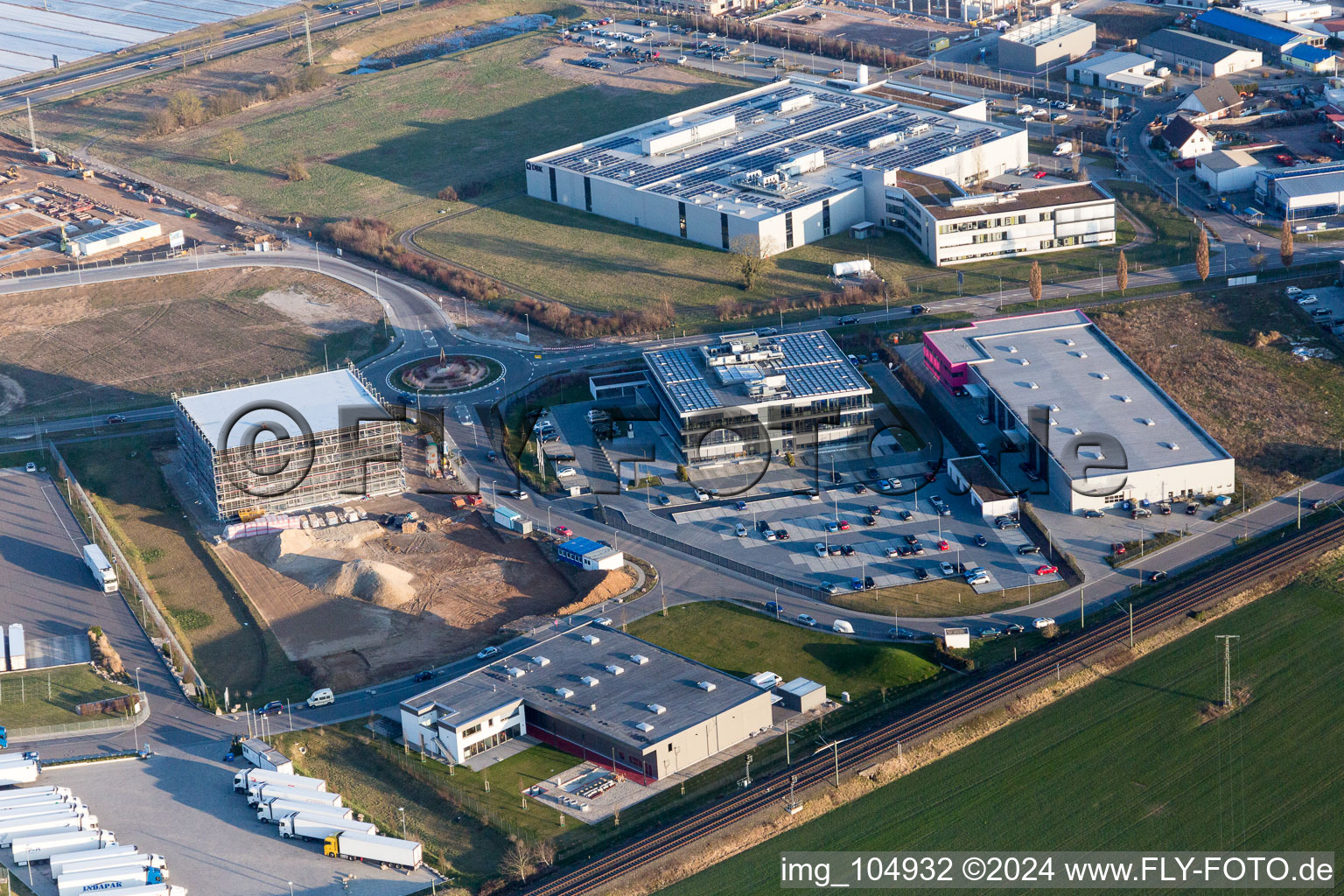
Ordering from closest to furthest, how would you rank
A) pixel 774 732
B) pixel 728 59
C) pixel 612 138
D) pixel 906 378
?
pixel 774 732, pixel 906 378, pixel 612 138, pixel 728 59

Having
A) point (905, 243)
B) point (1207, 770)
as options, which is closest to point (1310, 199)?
point (905, 243)

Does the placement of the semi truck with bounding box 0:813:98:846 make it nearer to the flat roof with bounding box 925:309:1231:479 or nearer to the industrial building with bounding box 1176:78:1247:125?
the flat roof with bounding box 925:309:1231:479

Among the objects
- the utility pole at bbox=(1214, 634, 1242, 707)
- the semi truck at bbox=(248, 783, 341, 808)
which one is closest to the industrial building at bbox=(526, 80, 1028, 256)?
the utility pole at bbox=(1214, 634, 1242, 707)

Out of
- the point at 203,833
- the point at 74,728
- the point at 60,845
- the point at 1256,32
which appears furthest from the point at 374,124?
the point at 60,845

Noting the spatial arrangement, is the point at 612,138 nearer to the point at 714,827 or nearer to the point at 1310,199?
the point at 1310,199

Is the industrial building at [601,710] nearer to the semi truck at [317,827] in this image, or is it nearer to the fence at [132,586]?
the semi truck at [317,827]
